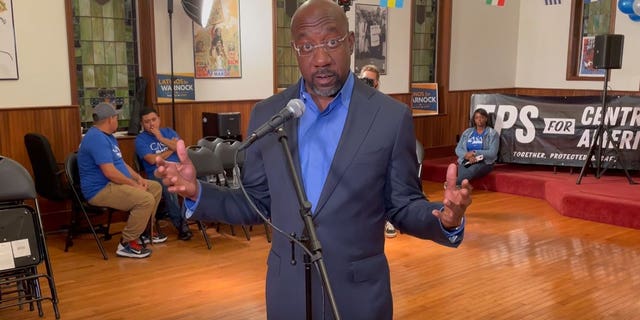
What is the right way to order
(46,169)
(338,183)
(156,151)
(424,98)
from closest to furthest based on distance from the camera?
1. (338,183)
2. (46,169)
3. (156,151)
4. (424,98)

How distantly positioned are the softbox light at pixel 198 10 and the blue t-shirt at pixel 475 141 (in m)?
3.64

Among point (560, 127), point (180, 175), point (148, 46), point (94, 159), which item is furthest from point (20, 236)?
point (560, 127)

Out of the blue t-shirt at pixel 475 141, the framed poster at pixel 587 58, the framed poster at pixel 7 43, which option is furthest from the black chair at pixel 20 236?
the framed poster at pixel 587 58

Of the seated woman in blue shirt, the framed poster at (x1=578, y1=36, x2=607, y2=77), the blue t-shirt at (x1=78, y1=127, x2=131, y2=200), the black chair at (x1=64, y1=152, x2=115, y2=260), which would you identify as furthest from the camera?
the framed poster at (x1=578, y1=36, x2=607, y2=77)

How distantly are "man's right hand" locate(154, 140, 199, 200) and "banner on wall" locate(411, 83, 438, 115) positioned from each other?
7.80 meters

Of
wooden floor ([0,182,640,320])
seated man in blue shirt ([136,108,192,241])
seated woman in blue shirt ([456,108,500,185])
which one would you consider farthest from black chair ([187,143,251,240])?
seated woman in blue shirt ([456,108,500,185])

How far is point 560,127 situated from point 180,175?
721 centimetres

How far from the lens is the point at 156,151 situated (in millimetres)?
5773

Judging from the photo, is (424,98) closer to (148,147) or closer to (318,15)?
(148,147)

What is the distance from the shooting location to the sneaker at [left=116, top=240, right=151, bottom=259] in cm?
513

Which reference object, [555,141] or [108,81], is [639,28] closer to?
[555,141]

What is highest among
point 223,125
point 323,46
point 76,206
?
point 323,46

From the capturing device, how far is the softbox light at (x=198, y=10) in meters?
6.57

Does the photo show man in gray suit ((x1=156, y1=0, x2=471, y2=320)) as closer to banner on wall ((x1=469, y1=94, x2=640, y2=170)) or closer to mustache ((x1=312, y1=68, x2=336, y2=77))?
mustache ((x1=312, y1=68, x2=336, y2=77))
